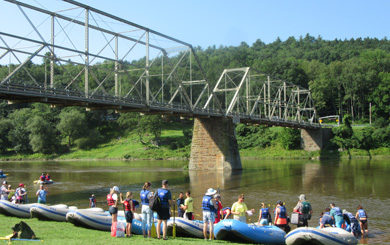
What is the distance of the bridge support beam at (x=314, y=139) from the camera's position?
83.0 metres

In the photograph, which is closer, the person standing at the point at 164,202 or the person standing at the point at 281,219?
the person standing at the point at 164,202

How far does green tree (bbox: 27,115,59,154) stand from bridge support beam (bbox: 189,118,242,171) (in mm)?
54461

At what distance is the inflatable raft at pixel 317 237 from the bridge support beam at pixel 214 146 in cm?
3972

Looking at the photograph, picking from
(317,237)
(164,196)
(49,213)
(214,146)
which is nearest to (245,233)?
(317,237)

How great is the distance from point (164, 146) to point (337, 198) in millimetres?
67023

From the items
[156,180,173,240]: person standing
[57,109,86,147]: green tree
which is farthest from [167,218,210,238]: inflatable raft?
[57,109,86,147]: green tree

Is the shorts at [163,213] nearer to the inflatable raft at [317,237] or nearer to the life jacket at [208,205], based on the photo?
the life jacket at [208,205]

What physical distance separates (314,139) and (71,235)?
7719 cm

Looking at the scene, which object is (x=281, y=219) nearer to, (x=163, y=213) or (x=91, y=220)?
(x=163, y=213)

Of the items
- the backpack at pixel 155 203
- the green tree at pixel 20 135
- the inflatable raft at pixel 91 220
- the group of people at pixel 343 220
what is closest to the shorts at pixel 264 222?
the group of people at pixel 343 220

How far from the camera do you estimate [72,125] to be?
326 ft

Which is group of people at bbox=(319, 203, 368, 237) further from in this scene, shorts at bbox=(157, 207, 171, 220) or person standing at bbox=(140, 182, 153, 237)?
person standing at bbox=(140, 182, 153, 237)

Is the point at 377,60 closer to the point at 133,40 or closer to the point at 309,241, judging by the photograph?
the point at 133,40

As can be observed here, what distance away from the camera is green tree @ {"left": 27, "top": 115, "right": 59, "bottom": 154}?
94938mm
